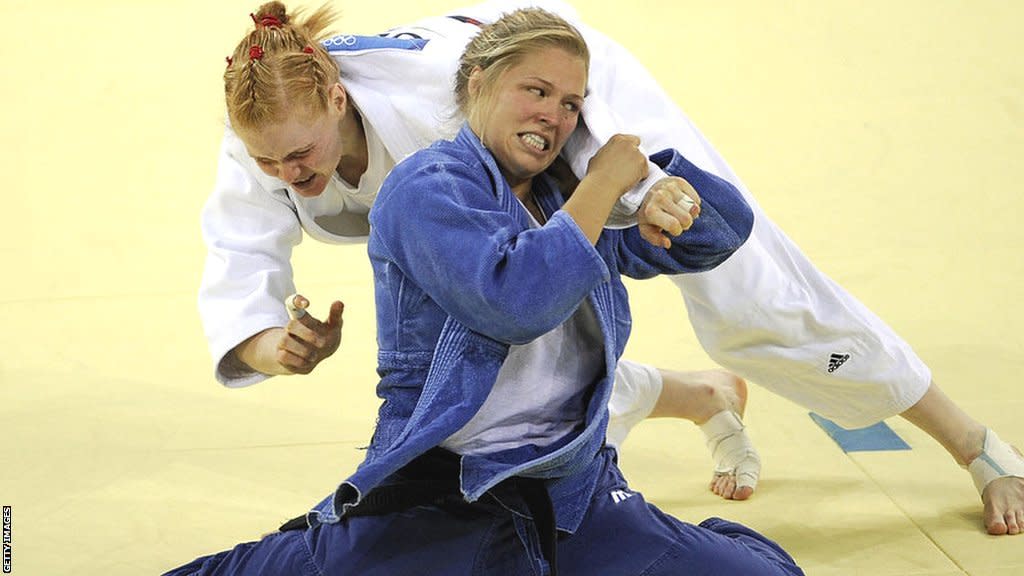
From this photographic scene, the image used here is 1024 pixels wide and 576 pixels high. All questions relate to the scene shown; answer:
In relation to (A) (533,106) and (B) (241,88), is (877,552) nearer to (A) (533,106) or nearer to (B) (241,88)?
(A) (533,106)

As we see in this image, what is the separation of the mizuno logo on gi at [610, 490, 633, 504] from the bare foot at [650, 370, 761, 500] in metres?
0.70

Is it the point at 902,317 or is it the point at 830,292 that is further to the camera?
the point at 902,317

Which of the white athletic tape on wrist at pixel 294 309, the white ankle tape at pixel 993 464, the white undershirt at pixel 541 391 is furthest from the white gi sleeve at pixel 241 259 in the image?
the white ankle tape at pixel 993 464

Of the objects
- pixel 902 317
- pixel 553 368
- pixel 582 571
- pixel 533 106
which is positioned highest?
pixel 533 106

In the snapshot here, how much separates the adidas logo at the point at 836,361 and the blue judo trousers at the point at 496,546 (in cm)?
49

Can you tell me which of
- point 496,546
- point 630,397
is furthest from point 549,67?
point 630,397

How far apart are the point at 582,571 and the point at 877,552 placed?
0.68 m

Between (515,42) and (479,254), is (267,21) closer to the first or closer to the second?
(515,42)

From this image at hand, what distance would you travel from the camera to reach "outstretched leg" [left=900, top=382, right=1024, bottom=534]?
2.39 m

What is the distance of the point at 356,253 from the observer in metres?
4.02

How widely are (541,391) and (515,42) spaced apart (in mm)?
431

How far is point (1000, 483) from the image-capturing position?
7.95ft

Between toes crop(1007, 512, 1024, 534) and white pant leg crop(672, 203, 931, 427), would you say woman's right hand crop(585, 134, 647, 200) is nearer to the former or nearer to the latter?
white pant leg crop(672, 203, 931, 427)

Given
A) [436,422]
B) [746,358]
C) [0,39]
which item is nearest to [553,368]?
[436,422]
